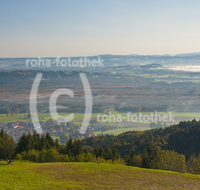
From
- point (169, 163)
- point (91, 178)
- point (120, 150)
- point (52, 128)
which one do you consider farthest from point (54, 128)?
point (91, 178)


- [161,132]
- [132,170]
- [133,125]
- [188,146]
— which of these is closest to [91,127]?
[133,125]

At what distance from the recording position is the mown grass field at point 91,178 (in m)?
25.6

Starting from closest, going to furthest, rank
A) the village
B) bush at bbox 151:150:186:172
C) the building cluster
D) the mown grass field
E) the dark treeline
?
the mown grass field → bush at bbox 151:150:186:172 → the dark treeline → the village → the building cluster

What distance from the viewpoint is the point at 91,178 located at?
2973 centimetres

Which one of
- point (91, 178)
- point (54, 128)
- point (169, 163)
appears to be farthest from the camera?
point (54, 128)

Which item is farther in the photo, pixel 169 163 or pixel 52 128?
pixel 52 128

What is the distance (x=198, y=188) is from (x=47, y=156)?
31871 mm

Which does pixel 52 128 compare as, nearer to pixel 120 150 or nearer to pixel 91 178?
pixel 120 150

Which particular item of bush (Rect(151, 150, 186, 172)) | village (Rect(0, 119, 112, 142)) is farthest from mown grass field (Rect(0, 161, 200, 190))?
village (Rect(0, 119, 112, 142))

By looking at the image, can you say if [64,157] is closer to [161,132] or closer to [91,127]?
[161,132]

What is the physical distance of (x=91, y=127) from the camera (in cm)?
18000

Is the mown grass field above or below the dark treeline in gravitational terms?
above

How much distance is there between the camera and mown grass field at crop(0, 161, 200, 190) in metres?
25.6

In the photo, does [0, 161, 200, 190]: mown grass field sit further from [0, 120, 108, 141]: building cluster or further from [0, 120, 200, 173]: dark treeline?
[0, 120, 108, 141]: building cluster
